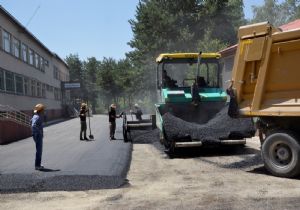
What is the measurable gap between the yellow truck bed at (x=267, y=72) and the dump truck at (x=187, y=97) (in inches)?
108

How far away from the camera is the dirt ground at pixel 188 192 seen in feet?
25.1

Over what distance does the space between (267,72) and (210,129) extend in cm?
363

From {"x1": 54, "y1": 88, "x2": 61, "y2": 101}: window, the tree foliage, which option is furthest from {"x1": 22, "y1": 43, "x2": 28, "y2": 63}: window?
the tree foliage

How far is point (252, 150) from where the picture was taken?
571 inches

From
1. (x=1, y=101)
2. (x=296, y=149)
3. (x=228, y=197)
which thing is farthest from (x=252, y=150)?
(x=1, y=101)

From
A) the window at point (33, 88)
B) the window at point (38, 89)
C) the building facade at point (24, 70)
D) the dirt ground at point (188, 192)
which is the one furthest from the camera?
the window at point (38, 89)

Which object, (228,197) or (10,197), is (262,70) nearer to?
(228,197)

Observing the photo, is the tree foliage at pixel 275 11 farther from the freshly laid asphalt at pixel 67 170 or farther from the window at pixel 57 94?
the freshly laid asphalt at pixel 67 170

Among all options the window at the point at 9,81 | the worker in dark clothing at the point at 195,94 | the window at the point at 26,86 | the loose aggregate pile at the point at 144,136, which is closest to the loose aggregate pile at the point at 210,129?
the worker in dark clothing at the point at 195,94

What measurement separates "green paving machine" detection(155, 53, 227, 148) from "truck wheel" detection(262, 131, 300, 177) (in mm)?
4162

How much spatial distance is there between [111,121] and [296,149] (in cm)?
1122

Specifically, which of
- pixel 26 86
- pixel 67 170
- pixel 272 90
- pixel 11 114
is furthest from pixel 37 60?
pixel 272 90

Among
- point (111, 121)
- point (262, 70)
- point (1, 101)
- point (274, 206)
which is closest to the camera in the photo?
point (274, 206)

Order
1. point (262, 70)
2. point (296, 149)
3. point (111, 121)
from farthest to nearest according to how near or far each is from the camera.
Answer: point (111, 121), point (262, 70), point (296, 149)
